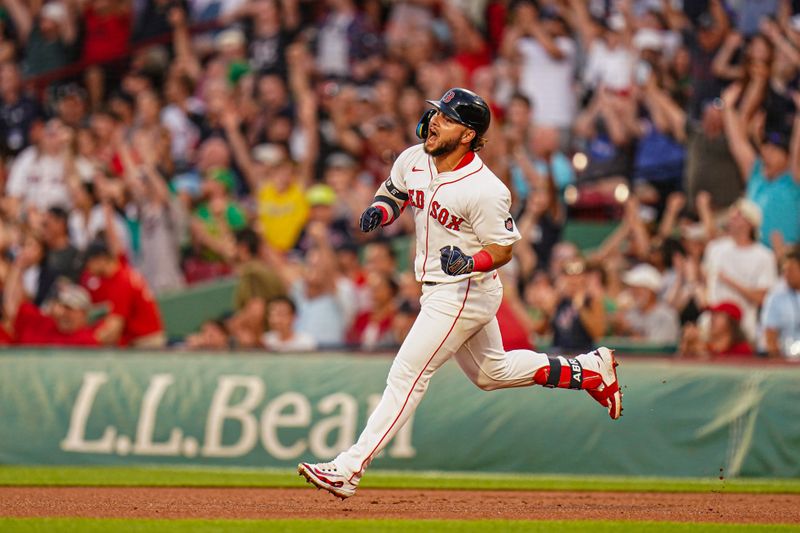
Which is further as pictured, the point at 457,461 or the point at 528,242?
the point at 528,242

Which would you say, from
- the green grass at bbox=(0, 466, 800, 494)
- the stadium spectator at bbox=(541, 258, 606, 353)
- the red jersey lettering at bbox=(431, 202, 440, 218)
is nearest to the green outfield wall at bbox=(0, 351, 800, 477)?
the green grass at bbox=(0, 466, 800, 494)

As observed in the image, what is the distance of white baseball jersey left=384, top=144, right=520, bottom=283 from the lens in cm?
764

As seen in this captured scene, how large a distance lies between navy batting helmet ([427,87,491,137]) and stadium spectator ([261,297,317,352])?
4.78m

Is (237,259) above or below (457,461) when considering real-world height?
above

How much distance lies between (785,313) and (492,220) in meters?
4.78

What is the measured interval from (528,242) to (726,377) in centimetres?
316

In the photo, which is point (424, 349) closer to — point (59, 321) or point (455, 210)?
point (455, 210)

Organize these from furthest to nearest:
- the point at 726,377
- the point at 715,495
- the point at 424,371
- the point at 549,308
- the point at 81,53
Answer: the point at 81,53 < the point at 549,308 < the point at 726,377 < the point at 715,495 < the point at 424,371

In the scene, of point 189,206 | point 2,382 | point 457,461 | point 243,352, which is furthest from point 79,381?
point 189,206

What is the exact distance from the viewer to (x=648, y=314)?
499 inches

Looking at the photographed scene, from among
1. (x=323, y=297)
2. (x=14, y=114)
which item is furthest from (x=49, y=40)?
(x=323, y=297)

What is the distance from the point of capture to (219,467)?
10984mm

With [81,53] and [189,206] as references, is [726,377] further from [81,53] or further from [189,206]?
[81,53]

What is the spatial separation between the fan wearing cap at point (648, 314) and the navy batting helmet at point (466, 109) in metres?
5.15
